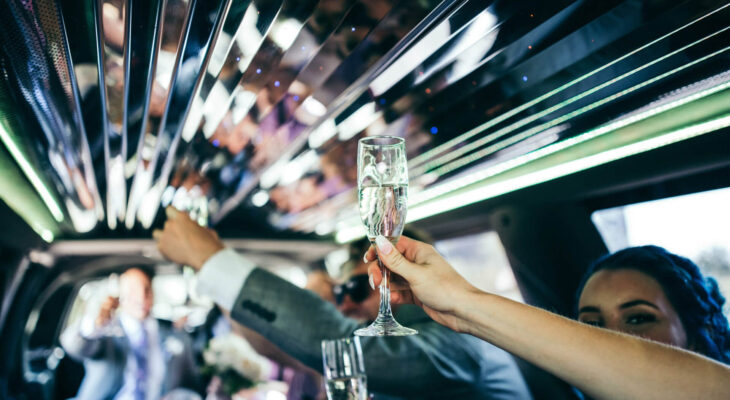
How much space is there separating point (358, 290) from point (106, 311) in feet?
13.1

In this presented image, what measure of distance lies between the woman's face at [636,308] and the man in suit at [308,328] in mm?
603

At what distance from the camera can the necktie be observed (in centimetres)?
496

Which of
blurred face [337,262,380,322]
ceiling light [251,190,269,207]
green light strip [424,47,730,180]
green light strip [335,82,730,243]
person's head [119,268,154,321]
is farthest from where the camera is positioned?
person's head [119,268,154,321]

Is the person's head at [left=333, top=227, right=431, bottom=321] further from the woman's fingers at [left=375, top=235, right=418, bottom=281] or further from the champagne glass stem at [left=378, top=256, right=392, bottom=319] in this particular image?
the woman's fingers at [left=375, top=235, right=418, bottom=281]

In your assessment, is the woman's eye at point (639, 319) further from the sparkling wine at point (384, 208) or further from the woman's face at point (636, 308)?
the sparkling wine at point (384, 208)

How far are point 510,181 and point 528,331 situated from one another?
1.31m

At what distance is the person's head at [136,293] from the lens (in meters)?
5.10

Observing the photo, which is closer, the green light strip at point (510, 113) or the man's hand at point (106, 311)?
the green light strip at point (510, 113)

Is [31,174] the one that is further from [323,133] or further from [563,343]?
[563,343]

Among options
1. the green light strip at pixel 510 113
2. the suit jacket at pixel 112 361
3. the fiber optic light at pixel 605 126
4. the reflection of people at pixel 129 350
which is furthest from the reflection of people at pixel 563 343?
the suit jacket at pixel 112 361

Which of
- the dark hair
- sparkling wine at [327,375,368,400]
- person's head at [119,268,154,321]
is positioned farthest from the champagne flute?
person's head at [119,268,154,321]

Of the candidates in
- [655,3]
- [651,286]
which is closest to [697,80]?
[655,3]

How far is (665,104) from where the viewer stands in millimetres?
1494

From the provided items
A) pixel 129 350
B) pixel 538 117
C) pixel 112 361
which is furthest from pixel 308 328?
pixel 112 361
